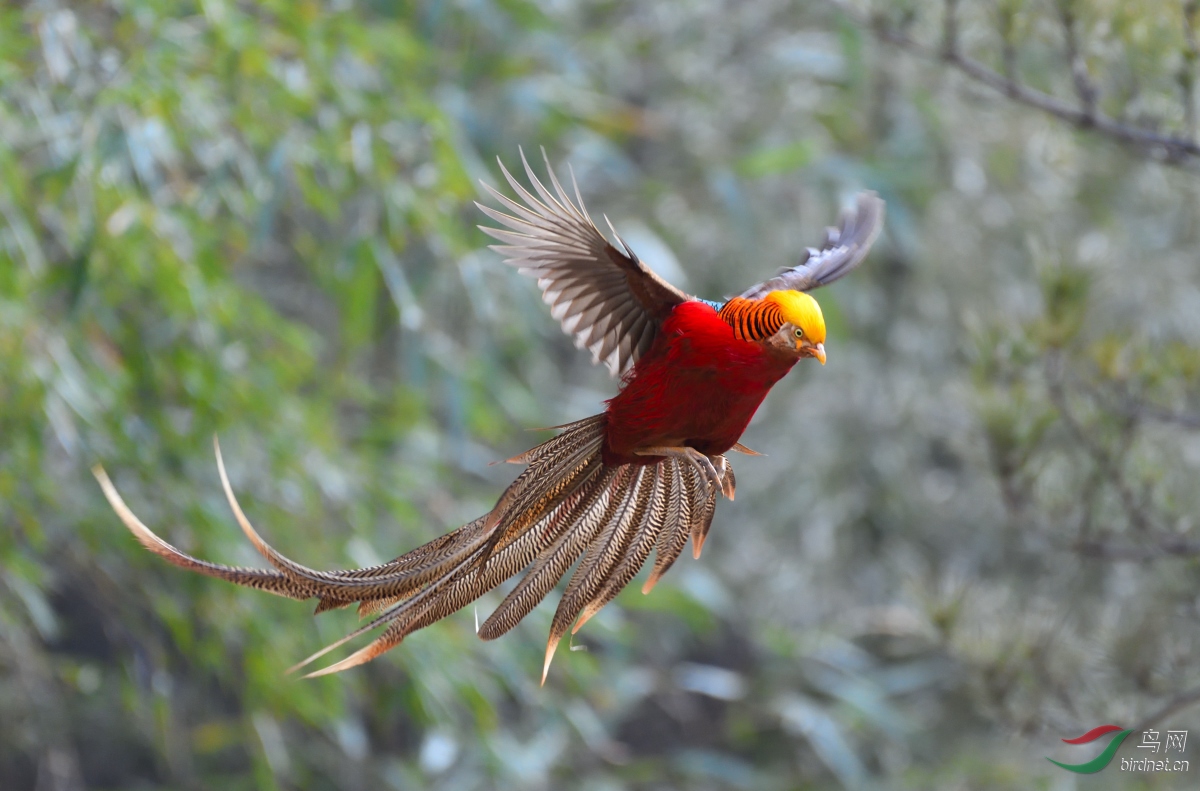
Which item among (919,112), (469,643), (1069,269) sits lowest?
(469,643)

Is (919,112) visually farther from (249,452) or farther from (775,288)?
(775,288)

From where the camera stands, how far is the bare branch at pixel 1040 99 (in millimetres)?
1620

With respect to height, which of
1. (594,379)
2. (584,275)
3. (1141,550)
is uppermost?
(594,379)

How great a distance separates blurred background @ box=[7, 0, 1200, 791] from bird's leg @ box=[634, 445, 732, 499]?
0.18 metres

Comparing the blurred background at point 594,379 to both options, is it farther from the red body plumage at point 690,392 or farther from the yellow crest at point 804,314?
the yellow crest at point 804,314

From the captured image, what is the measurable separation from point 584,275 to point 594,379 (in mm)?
3574

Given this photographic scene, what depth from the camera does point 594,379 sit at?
4.62 m

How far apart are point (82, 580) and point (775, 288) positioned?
6.41ft

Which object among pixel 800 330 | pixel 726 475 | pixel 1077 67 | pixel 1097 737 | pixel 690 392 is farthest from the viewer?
pixel 1097 737

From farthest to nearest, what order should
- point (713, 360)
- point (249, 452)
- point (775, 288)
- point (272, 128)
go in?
point (249, 452), point (272, 128), point (775, 288), point (713, 360)

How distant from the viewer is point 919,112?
394 cm

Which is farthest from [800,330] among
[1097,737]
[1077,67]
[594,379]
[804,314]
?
[594,379]

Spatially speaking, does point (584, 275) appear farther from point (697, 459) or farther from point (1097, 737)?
point (1097, 737)

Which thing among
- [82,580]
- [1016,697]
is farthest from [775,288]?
[82,580]
